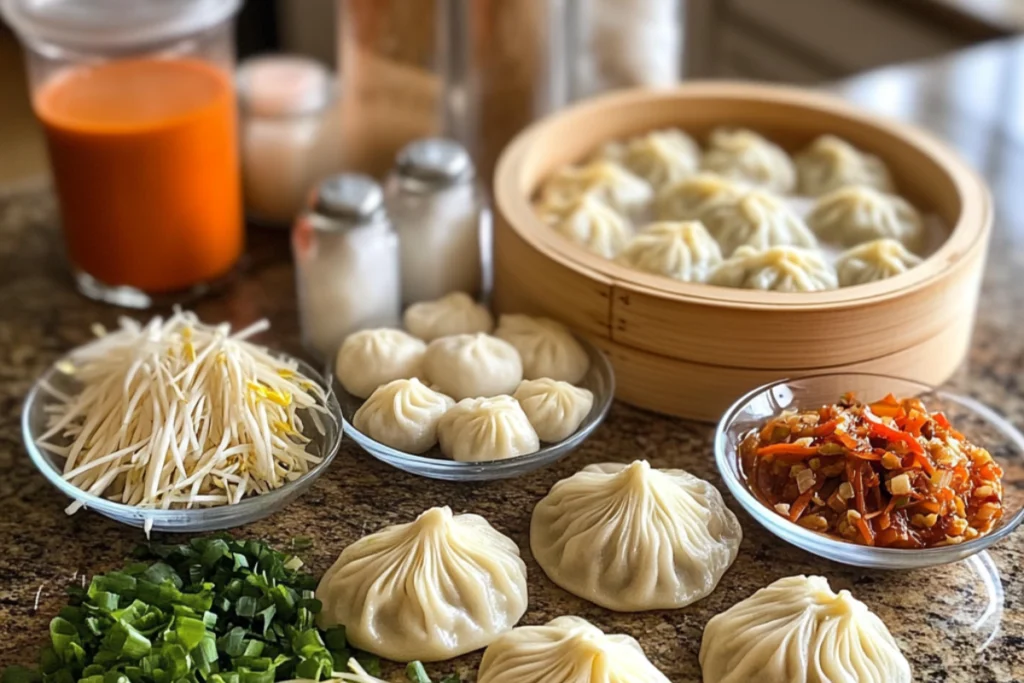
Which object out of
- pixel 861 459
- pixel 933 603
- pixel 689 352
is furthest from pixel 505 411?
pixel 933 603

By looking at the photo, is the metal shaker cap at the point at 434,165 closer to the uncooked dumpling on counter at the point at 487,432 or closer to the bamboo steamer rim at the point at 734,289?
the bamboo steamer rim at the point at 734,289

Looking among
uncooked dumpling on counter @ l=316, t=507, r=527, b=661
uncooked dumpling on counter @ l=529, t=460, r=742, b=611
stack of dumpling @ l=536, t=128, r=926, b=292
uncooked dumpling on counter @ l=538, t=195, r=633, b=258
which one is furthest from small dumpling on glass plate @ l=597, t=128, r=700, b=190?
uncooked dumpling on counter @ l=316, t=507, r=527, b=661

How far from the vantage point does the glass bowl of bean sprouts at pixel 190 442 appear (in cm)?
140

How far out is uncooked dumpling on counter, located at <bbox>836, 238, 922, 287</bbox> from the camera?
1.63 metres

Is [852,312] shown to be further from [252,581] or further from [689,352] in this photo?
[252,581]

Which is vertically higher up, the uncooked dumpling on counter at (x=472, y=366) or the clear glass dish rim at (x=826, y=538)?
the uncooked dumpling on counter at (x=472, y=366)

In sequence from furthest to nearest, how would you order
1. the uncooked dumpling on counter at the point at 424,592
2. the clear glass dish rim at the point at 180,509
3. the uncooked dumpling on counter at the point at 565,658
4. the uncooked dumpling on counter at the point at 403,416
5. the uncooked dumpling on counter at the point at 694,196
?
the uncooked dumpling on counter at the point at 694,196
the uncooked dumpling on counter at the point at 403,416
the clear glass dish rim at the point at 180,509
the uncooked dumpling on counter at the point at 424,592
the uncooked dumpling on counter at the point at 565,658

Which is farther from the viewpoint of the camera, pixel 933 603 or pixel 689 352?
pixel 689 352

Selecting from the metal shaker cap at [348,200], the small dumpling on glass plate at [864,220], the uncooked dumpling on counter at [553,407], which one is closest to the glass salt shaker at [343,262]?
the metal shaker cap at [348,200]

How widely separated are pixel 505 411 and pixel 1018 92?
5.52 ft

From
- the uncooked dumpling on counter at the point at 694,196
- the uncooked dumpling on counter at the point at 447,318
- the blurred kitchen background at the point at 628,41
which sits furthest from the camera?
the blurred kitchen background at the point at 628,41

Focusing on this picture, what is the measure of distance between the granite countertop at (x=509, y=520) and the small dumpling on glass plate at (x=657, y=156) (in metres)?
0.45

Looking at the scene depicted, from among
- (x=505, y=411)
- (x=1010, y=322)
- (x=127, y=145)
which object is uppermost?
(x=127, y=145)

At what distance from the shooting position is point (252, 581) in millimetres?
1302
